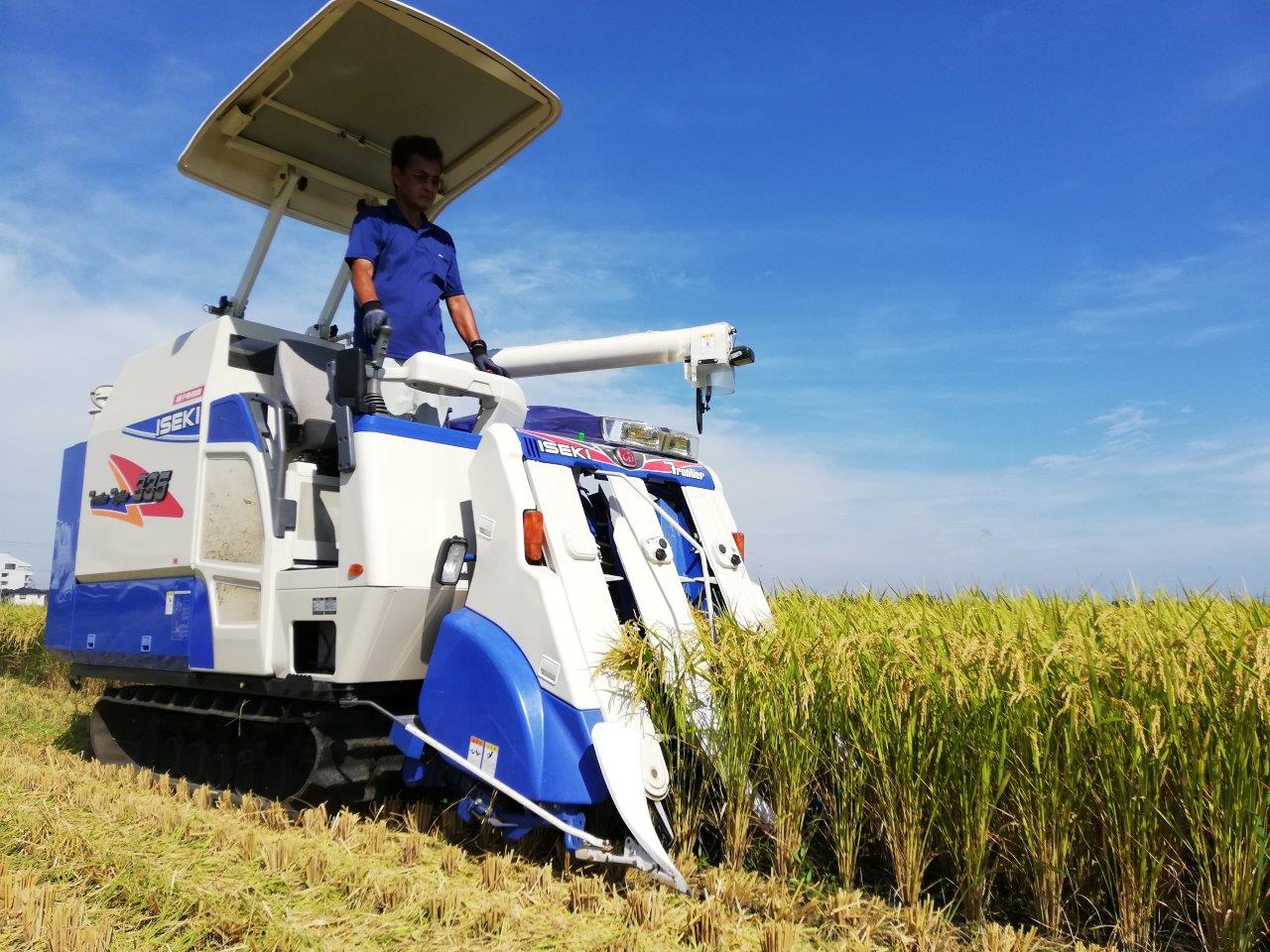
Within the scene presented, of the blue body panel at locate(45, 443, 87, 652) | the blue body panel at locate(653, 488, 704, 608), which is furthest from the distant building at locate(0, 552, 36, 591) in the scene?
the blue body panel at locate(653, 488, 704, 608)

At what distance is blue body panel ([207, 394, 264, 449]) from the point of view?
4.73m

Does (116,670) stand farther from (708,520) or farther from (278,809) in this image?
(708,520)

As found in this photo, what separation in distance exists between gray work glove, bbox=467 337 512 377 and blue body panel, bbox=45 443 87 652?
2.71 meters

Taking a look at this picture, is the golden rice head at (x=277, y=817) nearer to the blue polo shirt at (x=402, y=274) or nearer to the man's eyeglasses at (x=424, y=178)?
the blue polo shirt at (x=402, y=274)

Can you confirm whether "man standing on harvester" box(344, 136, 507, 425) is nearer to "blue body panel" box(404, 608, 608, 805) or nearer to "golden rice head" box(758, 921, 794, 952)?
"blue body panel" box(404, 608, 608, 805)

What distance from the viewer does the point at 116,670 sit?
18.4 feet

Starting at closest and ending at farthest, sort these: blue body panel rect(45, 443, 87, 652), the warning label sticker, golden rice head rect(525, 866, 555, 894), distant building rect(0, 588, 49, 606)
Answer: golden rice head rect(525, 866, 555, 894)
the warning label sticker
blue body panel rect(45, 443, 87, 652)
distant building rect(0, 588, 49, 606)

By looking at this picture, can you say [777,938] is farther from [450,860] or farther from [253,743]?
[253,743]

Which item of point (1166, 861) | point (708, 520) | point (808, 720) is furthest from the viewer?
point (708, 520)

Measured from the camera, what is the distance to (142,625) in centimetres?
536

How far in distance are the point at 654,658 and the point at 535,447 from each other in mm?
1059

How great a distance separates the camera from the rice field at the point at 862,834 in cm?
292

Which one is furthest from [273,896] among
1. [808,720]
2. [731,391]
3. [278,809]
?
[731,391]

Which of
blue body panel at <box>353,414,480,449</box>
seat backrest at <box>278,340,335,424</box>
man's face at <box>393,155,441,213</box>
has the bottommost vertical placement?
blue body panel at <box>353,414,480,449</box>
